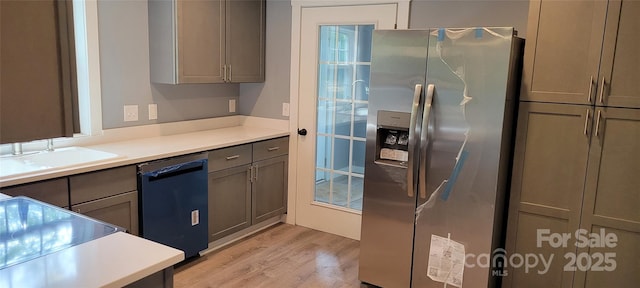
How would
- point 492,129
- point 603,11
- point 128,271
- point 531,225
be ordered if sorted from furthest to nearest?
point 531,225, point 492,129, point 603,11, point 128,271

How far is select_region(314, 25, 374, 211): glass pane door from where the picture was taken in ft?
12.3

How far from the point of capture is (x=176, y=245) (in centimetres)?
320

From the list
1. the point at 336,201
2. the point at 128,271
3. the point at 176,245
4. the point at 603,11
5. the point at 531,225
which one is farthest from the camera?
the point at 336,201

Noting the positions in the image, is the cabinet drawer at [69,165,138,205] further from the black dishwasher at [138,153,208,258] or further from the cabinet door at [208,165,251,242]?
the cabinet door at [208,165,251,242]

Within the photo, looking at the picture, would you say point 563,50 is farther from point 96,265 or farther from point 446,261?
point 96,265

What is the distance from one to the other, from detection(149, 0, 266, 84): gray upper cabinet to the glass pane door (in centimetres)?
63

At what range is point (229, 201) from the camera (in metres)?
3.64

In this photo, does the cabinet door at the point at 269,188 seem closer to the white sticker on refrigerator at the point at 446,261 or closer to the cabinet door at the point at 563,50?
the white sticker on refrigerator at the point at 446,261

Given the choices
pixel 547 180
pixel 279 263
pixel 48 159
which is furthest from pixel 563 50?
pixel 48 159

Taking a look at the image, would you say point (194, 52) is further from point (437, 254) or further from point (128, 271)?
point (128, 271)

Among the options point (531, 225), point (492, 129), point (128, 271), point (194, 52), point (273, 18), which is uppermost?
point (273, 18)

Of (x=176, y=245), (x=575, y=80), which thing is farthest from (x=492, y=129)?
(x=176, y=245)

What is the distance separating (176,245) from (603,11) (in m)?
2.90

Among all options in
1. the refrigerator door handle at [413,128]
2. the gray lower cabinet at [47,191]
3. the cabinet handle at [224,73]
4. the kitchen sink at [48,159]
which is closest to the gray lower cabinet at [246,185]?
the cabinet handle at [224,73]
